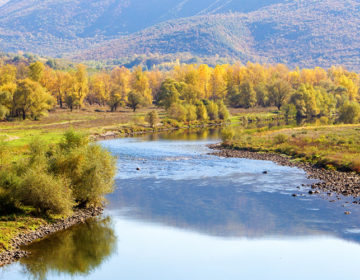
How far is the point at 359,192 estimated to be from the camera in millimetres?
40219

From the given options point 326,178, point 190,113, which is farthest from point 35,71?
point 326,178

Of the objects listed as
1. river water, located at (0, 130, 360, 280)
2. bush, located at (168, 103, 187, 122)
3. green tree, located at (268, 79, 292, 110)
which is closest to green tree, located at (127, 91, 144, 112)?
bush, located at (168, 103, 187, 122)

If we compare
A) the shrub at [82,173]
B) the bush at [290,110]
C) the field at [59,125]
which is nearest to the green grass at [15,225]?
the shrub at [82,173]

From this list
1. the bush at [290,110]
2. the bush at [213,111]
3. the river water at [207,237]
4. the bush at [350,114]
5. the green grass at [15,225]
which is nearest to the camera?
the river water at [207,237]

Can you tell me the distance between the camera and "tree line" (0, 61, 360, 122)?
102m

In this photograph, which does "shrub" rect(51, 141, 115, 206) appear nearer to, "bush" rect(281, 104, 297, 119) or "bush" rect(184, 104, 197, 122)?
"bush" rect(184, 104, 197, 122)

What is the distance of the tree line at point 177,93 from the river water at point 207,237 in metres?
62.1

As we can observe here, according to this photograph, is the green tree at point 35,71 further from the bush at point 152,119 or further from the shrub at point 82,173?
the shrub at point 82,173

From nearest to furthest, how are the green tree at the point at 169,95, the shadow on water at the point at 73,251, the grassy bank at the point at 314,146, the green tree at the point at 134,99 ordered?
1. the shadow on water at the point at 73,251
2. the grassy bank at the point at 314,146
3. the green tree at the point at 169,95
4. the green tree at the point at 134,99

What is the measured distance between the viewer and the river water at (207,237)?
25938 mm

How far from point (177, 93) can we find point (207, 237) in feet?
312

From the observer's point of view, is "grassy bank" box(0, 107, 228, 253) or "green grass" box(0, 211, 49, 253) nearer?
"green grass" box(0, 211, 49, 253)

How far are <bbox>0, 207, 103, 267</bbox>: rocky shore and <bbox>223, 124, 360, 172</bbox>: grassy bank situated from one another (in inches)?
1159

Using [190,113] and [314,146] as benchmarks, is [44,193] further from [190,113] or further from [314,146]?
[190,113]
